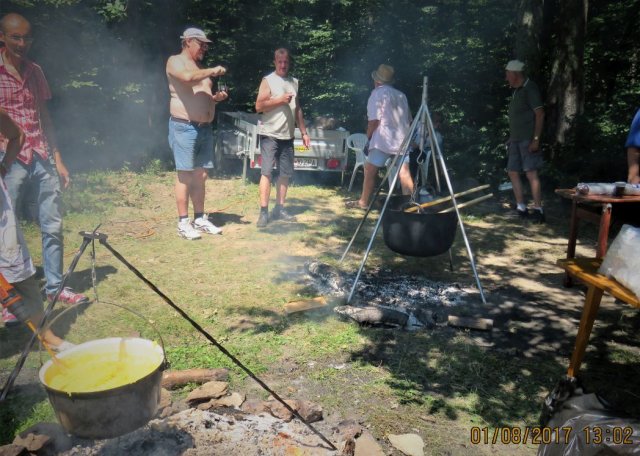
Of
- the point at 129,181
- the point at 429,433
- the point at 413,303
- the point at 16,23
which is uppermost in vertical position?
the point at 16,23

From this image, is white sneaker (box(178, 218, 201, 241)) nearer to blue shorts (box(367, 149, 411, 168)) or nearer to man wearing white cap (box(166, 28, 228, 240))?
man wearing white cap (box(166, 28, 228, 240))

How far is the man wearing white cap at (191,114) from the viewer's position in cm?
568

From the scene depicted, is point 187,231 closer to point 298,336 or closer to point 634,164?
point 298,336

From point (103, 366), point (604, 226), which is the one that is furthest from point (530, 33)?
point (103, 366)

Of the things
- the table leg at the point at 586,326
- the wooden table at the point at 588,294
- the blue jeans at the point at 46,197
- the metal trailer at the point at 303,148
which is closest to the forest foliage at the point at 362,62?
the metal trailer at the point at 303,148

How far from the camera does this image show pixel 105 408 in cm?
192

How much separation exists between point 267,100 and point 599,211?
4.14 metres

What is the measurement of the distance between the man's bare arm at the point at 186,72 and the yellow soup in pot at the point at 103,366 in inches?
158

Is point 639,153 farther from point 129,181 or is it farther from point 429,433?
point 129,181

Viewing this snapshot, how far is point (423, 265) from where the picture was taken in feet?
18.4

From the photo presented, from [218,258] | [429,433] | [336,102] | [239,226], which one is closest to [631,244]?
[429,433]

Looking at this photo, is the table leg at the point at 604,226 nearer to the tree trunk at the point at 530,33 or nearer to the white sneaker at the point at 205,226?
the white sneaker at the point at 205,226

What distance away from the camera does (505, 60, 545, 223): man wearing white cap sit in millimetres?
7191

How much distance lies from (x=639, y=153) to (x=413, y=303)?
2475 millimetres
